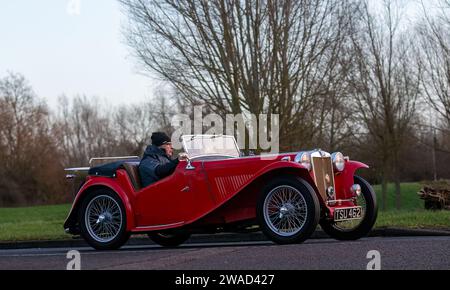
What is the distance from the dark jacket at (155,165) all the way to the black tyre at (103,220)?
0.49 meters

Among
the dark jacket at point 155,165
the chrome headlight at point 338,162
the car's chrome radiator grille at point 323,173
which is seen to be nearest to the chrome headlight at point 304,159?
the car's chrome radiator grille at point 323,173

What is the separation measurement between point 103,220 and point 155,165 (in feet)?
3.59

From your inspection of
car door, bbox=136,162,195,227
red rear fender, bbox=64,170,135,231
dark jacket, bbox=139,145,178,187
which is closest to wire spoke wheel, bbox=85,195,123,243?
red rear fender, bbox=64,170,135,231

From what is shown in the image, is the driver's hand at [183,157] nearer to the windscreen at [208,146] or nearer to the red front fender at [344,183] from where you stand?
the windscreen at [208,146]

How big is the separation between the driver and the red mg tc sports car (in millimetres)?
123

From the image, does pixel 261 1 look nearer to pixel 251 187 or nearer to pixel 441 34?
pixel 441 34

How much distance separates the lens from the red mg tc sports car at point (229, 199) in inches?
365

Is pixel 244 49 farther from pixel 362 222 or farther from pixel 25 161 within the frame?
pixel 25 161

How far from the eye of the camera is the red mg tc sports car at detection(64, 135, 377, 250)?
9266 millimetres

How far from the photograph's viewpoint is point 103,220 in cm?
1058

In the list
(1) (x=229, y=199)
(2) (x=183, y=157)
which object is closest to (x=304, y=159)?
(1) (x=229, y=199)

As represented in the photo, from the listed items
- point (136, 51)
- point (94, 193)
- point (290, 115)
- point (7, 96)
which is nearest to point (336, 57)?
point (290, 115)
